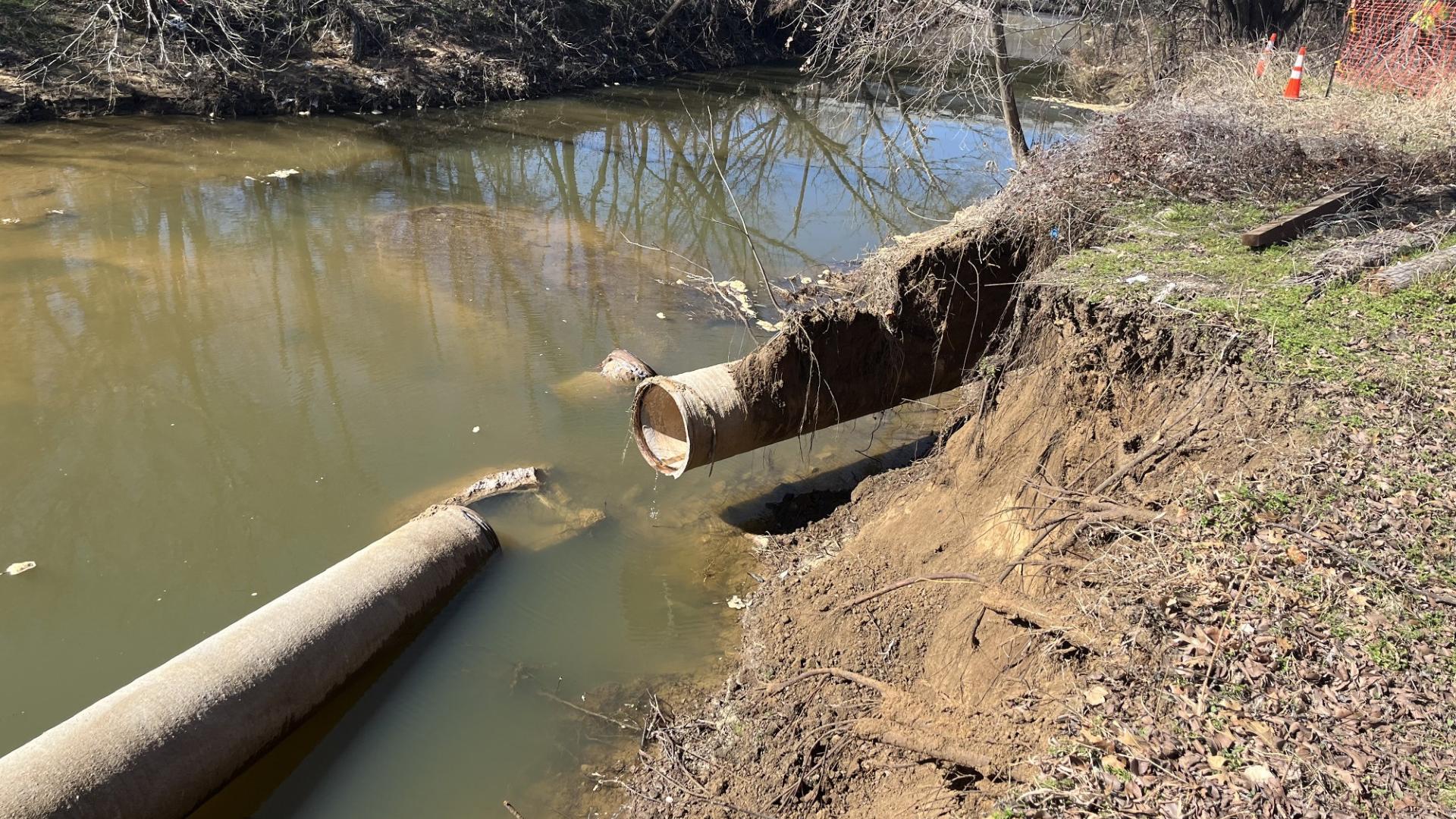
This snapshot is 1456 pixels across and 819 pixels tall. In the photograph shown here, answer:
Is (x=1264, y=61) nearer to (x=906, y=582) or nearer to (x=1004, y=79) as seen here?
(x=1004, y=79)

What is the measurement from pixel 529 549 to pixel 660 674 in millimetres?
1628

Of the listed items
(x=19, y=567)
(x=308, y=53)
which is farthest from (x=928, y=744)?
(x=308, y=53)

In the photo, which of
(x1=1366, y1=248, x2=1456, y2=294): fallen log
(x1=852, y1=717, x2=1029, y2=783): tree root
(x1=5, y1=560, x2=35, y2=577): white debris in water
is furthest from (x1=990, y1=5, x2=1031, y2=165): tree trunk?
(x1=5, y1=560, x2=35, y2=577): white debris in water

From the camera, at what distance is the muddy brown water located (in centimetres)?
566

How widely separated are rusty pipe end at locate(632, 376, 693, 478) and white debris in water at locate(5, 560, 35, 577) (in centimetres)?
434

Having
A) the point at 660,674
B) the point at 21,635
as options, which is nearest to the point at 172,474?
the point at 21,635

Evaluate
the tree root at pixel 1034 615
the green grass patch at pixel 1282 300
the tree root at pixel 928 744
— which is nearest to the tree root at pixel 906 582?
the tree root at pixel 1034 615

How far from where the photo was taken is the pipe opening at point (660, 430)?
7004 millimetres

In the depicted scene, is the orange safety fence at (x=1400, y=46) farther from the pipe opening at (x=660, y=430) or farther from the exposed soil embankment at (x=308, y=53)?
the exposed soil embankment at (x=308, y=53)

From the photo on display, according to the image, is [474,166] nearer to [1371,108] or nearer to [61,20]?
[61,20]

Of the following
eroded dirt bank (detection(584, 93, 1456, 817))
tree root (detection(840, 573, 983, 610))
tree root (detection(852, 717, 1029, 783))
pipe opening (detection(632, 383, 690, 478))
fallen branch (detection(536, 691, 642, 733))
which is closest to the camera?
eroded dirt bank (detection(584, 93, 1456, 817))

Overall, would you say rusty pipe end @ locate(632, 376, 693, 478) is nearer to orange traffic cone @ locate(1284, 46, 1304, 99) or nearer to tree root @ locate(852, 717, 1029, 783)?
tree root @ locate(852, 717, 1029, 783)

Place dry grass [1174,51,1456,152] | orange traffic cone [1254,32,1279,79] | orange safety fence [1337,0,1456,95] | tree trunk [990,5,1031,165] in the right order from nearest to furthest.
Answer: dry grass [1174,51,1456,152]
tree trunk [990,5,1031,165]
orange safety fence [1337,0,1456,95]
orange traffic cone [1254,32,1279,79]

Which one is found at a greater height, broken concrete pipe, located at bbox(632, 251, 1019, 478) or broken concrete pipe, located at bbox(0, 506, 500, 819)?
broken concrete pipe, located at bbox(632, 251, 1019, 478)
